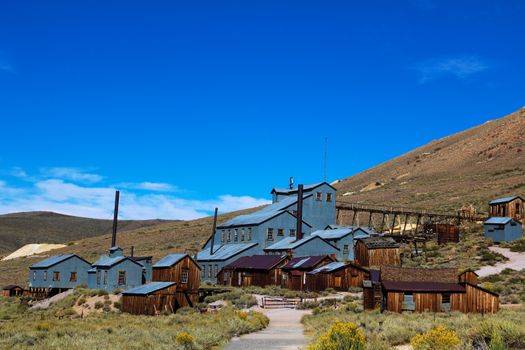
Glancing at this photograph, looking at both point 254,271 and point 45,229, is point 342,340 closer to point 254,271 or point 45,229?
point 254,271

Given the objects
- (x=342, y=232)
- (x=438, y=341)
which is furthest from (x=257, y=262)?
(x=438, y=341)

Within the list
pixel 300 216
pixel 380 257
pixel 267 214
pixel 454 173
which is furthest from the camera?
pixel 454 173

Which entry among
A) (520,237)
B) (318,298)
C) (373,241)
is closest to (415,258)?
(373,241)

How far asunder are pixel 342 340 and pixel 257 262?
41.4 m

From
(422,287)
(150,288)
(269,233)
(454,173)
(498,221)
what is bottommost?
(150,288)

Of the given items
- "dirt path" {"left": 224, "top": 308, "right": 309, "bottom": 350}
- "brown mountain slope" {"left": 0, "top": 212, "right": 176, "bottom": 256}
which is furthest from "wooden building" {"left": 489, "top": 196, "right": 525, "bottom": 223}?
"brown mountain slope" {"left": 0, "top": 212, "right": 176, "bottom": 256}

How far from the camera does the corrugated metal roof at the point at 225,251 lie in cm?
6222

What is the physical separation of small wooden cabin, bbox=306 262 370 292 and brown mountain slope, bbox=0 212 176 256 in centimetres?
9814

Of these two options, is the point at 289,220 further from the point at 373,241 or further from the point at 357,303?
the point at 357,303

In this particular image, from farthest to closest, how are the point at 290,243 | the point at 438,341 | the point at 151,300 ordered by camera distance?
the point at 290,243 < the point at 151,300 < the point at 438,341

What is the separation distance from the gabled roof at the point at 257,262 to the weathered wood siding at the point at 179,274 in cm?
869

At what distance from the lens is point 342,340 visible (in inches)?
653

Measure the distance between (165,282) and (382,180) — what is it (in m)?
98.0

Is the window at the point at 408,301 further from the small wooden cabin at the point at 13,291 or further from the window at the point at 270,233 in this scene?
the small wooden cabin at the point at 13,291
